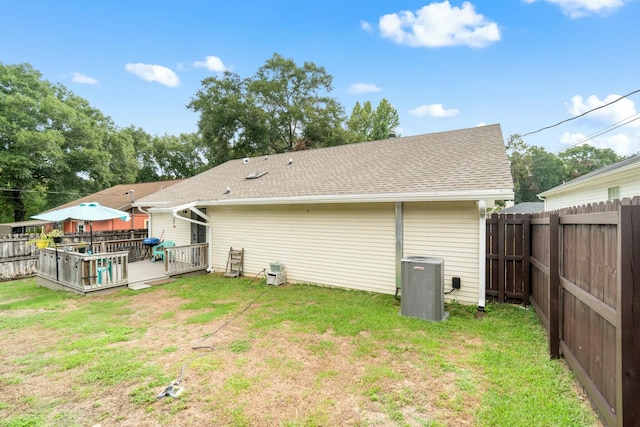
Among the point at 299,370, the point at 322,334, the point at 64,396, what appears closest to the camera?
the point at 64,396

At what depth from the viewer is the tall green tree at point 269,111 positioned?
22.9 meters

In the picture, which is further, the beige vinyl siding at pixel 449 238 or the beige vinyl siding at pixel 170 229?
the beige vinyl siding at pixel 170 229

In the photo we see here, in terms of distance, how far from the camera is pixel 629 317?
6.29 feet

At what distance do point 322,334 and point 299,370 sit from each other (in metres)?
Result: 1.10

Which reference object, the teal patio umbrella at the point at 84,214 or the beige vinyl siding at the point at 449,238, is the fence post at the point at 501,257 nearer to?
the beige vinyl siding at the point at 449,238

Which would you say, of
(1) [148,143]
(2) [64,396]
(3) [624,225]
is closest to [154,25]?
(2) [64,396]

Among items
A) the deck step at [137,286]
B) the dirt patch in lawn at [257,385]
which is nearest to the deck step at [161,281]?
the deck step at [137,286]

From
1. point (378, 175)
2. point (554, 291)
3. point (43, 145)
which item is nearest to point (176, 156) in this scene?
point (43, 145)

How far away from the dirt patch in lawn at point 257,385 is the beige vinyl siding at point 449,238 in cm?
187

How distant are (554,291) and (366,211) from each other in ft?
12.8

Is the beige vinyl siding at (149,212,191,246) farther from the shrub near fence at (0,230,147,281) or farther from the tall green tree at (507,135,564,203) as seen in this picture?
the tall green tree at (507,135,564,203)

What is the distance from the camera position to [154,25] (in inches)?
510

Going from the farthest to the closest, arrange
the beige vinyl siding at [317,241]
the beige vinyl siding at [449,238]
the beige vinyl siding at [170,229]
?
the beige vinyl siding at [170,229], the beige vinyl siding at [317,241], the beige vinyl siding at [449,238]

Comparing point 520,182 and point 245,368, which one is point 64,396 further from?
point 520,182
